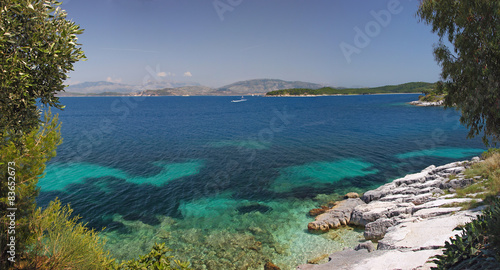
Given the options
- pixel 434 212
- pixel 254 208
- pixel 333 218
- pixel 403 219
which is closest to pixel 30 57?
pixel 254 208

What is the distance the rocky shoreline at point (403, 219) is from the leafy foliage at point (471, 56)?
643 centimetres

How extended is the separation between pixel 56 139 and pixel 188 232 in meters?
16.1

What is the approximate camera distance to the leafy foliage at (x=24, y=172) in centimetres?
714

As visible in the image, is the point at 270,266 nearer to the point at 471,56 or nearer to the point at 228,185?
the point at 228,185

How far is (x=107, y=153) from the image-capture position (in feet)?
155

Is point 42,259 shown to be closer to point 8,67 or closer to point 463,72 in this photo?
point 8,67

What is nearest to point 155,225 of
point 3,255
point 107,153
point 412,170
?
point 3,255

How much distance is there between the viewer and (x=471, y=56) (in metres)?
13.4

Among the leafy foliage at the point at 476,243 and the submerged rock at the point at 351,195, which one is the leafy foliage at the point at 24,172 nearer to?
the leafy foliage at the point at 476,243

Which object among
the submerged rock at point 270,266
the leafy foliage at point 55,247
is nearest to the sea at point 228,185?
the submerged rock at point 270,266

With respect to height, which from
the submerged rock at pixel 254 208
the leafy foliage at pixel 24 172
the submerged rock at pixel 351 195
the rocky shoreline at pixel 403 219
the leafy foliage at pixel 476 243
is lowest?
the submerged rock at pixel 254 208

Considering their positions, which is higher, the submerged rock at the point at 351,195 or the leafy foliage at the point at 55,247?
the leafy foliage at the point at 55,247

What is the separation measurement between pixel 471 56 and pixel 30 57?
20.6 meters

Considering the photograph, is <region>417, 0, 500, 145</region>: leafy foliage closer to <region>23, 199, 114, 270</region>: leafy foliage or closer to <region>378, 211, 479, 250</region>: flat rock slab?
<region>378, 211, 479, 250</region>: flat rock slab
